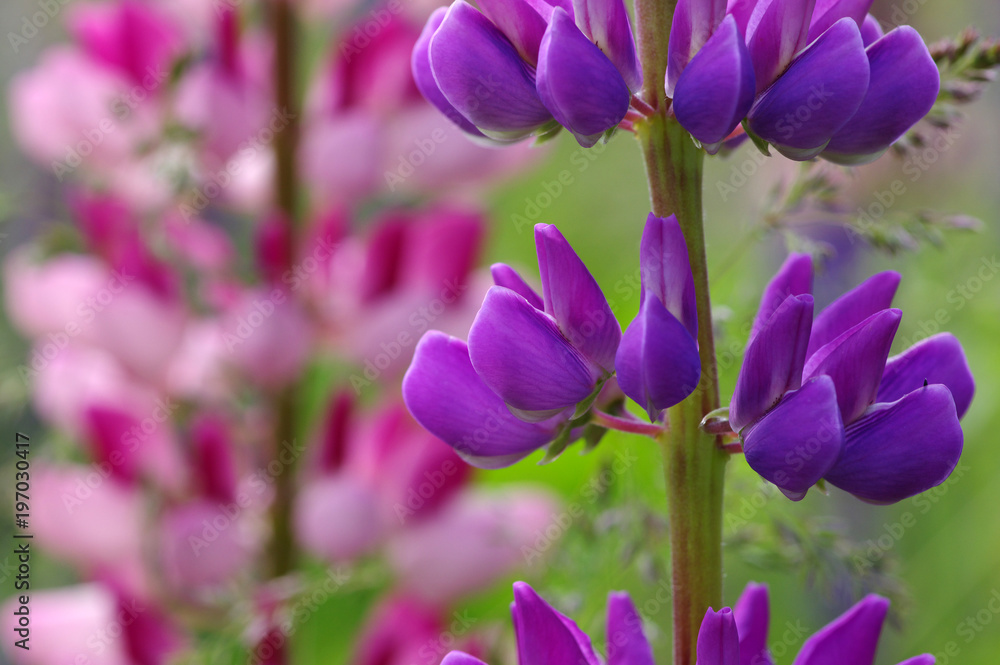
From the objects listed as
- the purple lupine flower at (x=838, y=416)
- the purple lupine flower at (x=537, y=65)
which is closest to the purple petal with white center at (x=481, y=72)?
the purple lupine flower at (x=537, y=65)

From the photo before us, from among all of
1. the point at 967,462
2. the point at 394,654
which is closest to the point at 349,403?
the point at 394,654

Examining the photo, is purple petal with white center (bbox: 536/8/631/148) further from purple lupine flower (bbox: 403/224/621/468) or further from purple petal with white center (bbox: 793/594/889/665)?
purple petal with white center (bbox: 793/594/889/665)

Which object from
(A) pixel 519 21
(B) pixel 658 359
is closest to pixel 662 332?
(B) pixel 658 359

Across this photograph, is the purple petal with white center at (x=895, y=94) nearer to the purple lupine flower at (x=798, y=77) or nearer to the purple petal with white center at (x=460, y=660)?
the purple lupine flower at (x=798, y=77)

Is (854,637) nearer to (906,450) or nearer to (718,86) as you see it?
(906,450)

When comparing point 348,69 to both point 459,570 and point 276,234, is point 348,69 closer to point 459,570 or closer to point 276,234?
point 276,234

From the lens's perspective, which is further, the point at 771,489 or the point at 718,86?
the point at 771,489
